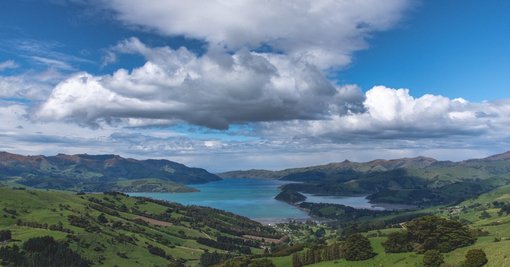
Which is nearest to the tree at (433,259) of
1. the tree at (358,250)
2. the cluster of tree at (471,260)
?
the cluster of tree at (471,260)

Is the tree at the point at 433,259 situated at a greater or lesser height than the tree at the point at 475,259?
lesser

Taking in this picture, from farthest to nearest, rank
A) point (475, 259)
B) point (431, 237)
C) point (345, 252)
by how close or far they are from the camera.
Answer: point (345, 252) < point (431, 237) < point (475, 259)

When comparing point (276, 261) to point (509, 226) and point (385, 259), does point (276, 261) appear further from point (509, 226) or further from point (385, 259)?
point (509, 226)

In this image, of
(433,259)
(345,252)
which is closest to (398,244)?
(345,252)

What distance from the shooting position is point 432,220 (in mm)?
128875

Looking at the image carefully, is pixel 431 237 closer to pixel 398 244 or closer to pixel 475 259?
pixel 398 244

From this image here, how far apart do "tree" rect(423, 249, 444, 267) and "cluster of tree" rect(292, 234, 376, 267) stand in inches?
1112

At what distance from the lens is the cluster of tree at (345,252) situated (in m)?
136

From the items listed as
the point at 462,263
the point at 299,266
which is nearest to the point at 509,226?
the point at 299,266

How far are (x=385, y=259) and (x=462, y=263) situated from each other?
29.8m

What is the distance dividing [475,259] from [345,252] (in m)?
50.7

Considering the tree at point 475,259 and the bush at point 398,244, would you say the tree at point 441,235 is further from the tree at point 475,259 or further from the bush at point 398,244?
A: the tree at point 475,259

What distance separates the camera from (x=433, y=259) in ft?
347

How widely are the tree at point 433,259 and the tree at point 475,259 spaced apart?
8516 mm
